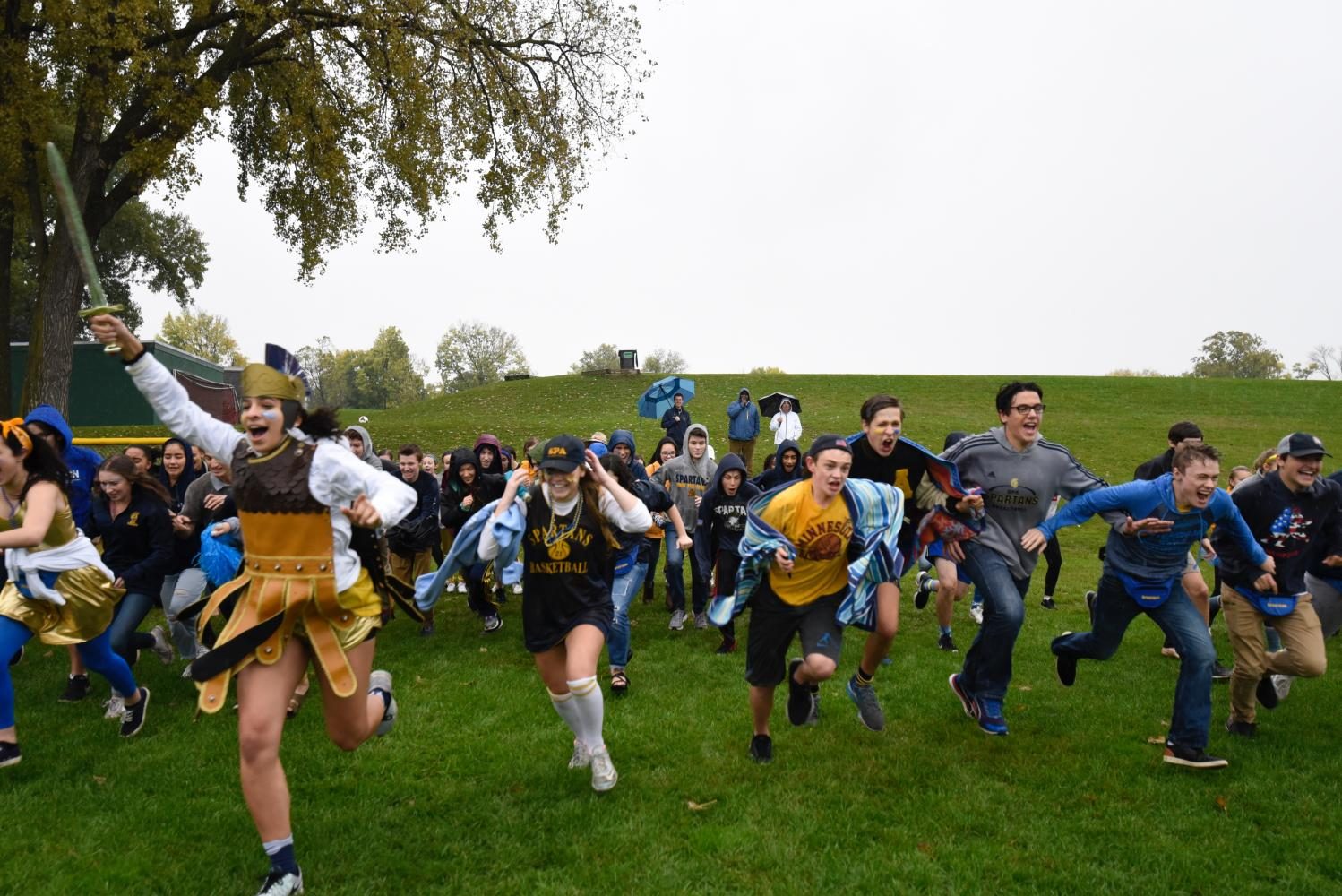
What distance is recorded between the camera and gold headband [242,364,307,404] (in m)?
3.88

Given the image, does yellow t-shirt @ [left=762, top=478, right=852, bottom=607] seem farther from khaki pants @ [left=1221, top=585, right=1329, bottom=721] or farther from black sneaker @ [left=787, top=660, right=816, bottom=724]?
khaki pants @ [left=1221, top=585, right=1329, bottom=721]

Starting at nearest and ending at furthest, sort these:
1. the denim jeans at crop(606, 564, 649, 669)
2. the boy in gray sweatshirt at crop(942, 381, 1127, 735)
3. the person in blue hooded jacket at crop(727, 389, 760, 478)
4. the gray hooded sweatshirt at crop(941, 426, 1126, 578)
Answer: the boy in gray sweatshirt at crop(942, 381, 1127, 735) → the gray hooded sweatshirt at crop(941, 426, 1126, 578) → the denim jeans at crop(606, 564, 649, 669) → the person in blue hooded jacket at crop(727, 389, 760, 478)

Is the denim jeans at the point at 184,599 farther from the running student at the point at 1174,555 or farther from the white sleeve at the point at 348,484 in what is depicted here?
the running student at the point at 1174,555

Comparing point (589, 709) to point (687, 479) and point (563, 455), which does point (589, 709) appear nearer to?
point (563, 455)

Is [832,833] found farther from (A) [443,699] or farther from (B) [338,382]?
(B) [338,382]

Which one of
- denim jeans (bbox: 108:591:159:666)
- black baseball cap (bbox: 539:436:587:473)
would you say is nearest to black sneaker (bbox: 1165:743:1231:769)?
black baseball cap (bbox: 539:436:587:473)

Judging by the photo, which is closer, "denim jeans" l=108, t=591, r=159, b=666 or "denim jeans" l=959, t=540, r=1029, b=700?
"denim jeans" l=959, t=540, r=1029, b=700

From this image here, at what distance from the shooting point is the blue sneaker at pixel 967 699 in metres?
5.93

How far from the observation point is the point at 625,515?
503 cm

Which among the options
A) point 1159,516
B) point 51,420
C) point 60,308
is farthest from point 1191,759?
point 60,308

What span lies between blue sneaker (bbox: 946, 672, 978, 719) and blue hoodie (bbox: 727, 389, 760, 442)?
13.6 metres

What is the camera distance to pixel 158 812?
470cm

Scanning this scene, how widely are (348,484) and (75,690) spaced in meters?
4.79

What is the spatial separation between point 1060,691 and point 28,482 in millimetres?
7640
